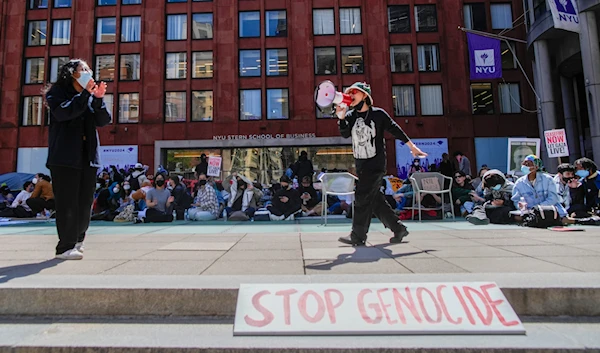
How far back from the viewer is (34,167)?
24141 millimetres

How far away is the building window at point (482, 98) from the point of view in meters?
24.2

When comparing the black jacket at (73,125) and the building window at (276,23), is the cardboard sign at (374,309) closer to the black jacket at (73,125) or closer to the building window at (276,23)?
the black jacket at (73,125)

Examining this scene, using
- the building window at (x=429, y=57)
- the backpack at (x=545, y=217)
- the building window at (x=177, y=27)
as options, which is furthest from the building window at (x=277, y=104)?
the backpack at (x=545, y=217)

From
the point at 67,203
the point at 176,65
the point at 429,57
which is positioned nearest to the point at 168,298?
the point at 67,203

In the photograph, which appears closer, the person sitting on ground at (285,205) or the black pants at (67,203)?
the black pants at (67,203)

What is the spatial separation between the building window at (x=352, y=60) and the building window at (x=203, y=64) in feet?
29.9

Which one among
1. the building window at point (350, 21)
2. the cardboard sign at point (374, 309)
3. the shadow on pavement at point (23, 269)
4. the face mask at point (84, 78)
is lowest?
the cardboard sign at point (374, 309)

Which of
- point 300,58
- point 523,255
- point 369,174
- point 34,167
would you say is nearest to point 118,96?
point 34,167

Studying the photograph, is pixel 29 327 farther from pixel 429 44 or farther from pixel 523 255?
pixel 429 44

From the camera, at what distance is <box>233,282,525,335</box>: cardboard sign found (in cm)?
234

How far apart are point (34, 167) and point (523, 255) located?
93.8 feet

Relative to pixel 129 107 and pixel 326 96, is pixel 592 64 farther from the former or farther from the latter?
pixel 129 107

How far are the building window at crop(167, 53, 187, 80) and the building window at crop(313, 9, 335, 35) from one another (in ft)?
30.4

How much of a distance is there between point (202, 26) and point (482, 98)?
1985 centimetres
